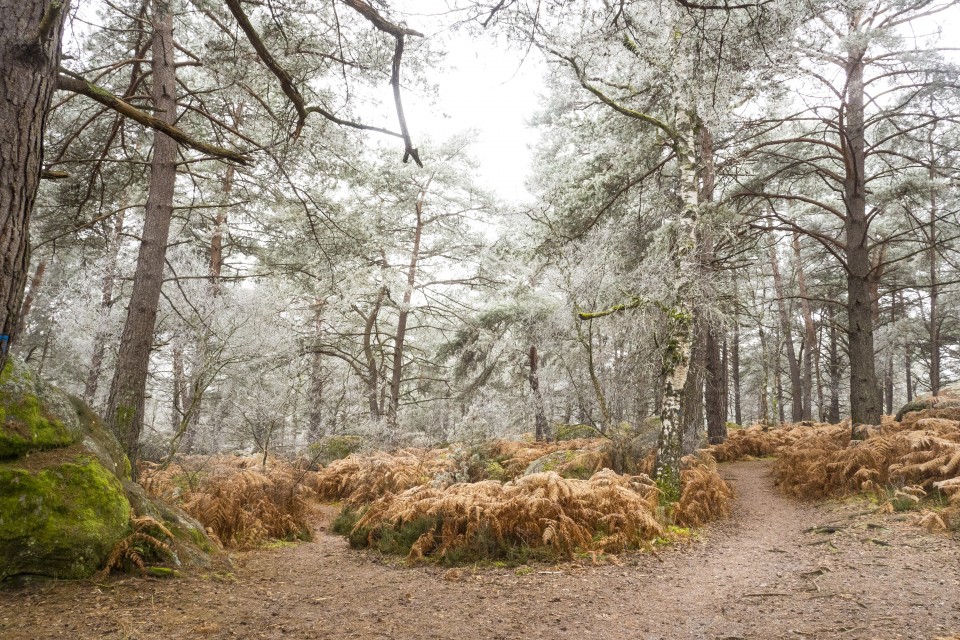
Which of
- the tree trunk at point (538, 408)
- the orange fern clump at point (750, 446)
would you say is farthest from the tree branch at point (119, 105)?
the tree trunk at point (538, 408)

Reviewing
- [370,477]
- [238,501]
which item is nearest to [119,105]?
[238,501]

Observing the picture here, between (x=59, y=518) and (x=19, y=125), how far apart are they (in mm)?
2894

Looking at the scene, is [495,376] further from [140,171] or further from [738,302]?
[140,171]

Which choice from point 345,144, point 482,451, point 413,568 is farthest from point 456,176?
point 413,568

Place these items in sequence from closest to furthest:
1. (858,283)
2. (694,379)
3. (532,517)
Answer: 1. (532,517)
2. (858,283)
3. (694,379)

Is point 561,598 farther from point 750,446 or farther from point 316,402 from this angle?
point 750,446

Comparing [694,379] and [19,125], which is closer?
[19,125]

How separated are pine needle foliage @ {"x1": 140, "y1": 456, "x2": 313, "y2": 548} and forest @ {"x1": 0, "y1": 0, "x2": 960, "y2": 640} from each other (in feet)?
0.20

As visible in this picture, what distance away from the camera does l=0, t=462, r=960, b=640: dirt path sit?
322cm

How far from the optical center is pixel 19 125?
6.70ft

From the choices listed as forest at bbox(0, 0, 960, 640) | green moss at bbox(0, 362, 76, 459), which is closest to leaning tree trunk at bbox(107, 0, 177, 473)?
forest at bbox(0, 0, 960, 640)

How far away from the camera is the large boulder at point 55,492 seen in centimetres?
342

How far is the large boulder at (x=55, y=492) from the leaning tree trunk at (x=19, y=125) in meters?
2.16

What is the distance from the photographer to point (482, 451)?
1023 cm
